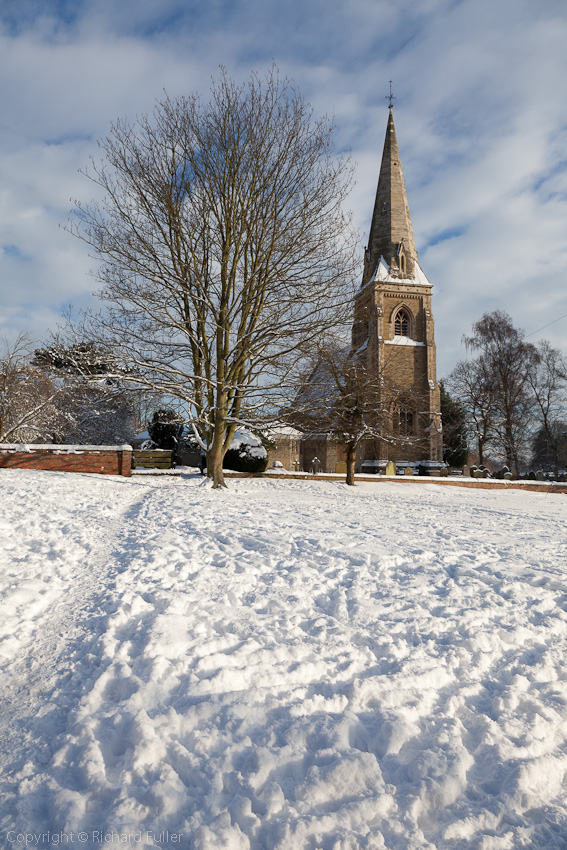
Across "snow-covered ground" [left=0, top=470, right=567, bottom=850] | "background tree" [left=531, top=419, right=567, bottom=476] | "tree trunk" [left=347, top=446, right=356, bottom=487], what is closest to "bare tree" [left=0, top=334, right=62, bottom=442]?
"tree trunk" [left=347, top=446, right=356, bottom=487]

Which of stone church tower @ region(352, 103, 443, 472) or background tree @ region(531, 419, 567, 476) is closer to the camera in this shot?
stone church tower @ region(352, 103, 443, 472)

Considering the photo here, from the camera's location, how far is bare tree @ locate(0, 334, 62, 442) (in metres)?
22.2

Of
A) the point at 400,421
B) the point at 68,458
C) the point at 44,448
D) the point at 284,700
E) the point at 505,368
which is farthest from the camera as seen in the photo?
the point at 505,368

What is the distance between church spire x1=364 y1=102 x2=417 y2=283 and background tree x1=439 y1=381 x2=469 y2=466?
11.0m

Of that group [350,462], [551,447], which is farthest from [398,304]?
[350,462]

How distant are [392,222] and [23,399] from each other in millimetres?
32284

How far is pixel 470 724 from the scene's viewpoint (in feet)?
8.07

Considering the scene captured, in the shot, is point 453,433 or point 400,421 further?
point 453,433

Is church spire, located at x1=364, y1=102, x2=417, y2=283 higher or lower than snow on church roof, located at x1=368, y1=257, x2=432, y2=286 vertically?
higher

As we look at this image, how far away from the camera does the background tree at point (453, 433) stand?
128 feet

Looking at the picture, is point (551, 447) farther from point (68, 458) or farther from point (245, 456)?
point (68, 458)

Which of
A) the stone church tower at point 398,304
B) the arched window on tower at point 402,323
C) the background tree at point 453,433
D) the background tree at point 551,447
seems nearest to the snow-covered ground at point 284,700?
the stone church tower at point 398,304

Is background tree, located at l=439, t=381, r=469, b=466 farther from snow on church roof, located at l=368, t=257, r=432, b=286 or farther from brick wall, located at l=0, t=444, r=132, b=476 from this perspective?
brick wall, located at l=0, t=444, r=132, b=476

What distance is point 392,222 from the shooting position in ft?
137
